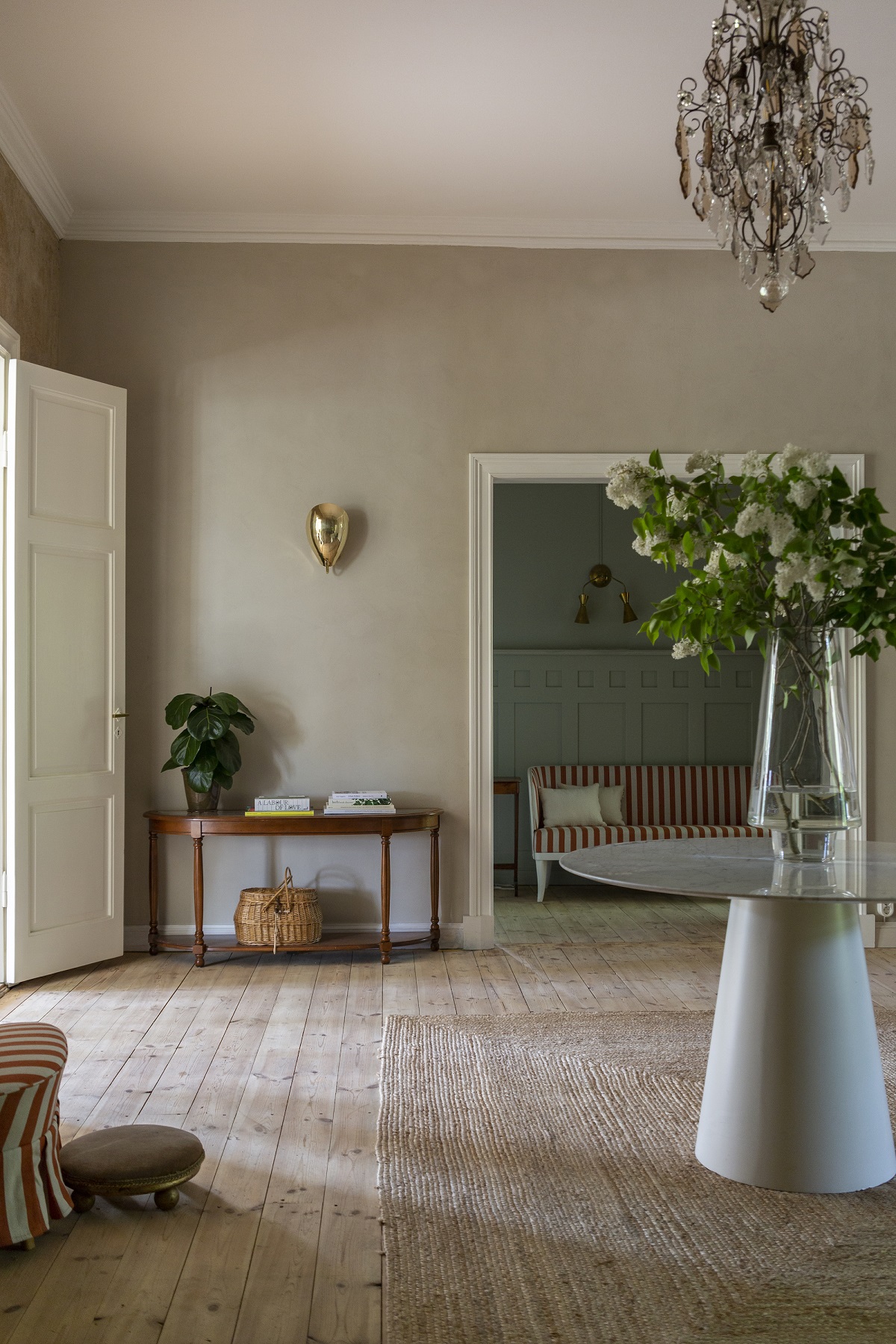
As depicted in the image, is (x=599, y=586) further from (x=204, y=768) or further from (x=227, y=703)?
(x=204, y=768)

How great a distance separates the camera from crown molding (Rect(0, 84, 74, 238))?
4230 mm

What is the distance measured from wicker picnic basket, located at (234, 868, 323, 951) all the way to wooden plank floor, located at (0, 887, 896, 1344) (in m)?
0.13

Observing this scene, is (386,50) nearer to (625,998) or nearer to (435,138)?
(435,138)

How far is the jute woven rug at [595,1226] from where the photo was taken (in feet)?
6.54

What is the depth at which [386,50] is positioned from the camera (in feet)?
12.5

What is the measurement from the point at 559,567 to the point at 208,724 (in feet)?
11.0

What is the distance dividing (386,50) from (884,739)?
11.9ft

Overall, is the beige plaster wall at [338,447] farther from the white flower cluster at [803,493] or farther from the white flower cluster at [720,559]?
the white flower cluster at [803,493]

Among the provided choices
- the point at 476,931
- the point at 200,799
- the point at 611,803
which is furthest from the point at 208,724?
the point at 611,803

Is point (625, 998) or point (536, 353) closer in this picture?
point (625, 998)

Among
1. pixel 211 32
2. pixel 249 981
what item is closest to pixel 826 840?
pixel 249 981

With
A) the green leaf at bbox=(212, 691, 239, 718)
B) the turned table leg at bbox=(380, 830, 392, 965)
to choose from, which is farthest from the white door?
the turned table leg at bbox=(380, 830, 392, 965)

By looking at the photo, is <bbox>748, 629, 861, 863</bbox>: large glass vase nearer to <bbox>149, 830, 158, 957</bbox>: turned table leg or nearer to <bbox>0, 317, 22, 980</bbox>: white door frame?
<bbox>0, 317, 22, 980</bbox>: white door frame

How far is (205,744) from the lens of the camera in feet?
16.0
